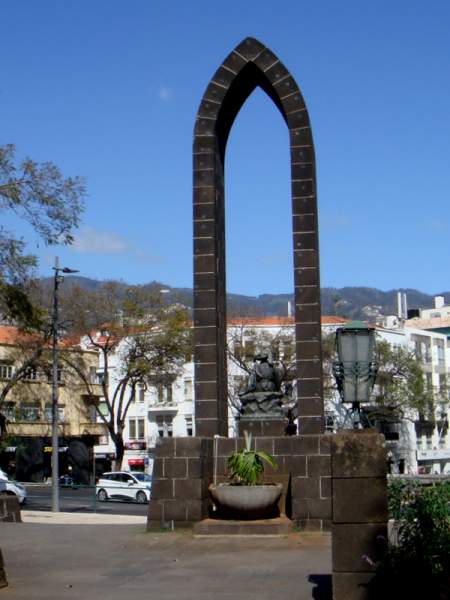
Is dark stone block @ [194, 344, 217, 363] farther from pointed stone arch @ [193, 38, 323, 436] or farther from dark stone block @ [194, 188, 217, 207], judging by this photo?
dark stone block @ [194, 188, 217, 207]

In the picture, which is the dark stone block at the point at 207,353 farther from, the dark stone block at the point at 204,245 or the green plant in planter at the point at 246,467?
the green plant in planter at the point at 246,467

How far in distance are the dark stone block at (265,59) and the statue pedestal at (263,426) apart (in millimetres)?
7097

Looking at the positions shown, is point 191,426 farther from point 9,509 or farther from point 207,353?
point 207,353

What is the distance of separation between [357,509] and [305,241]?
983cm

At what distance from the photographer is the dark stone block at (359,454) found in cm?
880

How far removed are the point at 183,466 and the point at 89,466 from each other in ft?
167

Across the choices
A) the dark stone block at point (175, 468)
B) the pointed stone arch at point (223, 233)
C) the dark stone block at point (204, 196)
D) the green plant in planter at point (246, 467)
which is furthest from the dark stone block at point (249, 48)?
the dark stone block at point (175, 468)

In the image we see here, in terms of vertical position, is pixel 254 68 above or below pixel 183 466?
above

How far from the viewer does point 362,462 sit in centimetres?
884

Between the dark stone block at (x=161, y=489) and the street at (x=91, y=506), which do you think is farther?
the street at (x=91, y=506)

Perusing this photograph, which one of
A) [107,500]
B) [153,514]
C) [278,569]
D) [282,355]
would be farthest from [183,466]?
[282,355]

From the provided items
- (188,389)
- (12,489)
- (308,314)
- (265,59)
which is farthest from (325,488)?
(188,389)

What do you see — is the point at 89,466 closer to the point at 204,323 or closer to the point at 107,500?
the point at 107,500

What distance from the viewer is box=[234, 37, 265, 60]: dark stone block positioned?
19.2 meters
